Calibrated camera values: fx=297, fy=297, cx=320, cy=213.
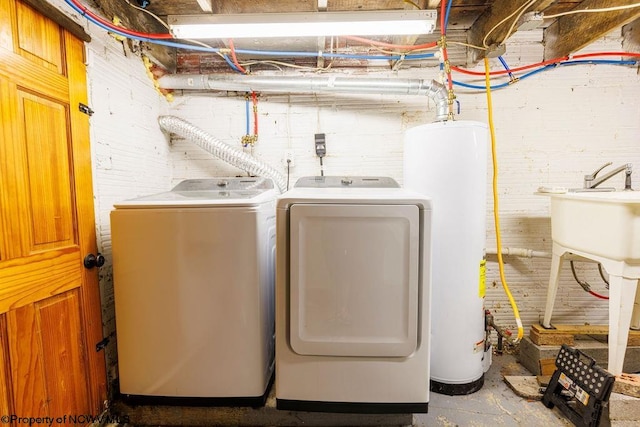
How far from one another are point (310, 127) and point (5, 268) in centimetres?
197

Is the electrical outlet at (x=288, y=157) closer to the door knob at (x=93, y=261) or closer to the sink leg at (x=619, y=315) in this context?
the door knob at (x=93, y=261)

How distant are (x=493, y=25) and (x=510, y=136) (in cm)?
86

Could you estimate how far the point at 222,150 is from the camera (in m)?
2.27

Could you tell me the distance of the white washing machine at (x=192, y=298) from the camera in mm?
1453

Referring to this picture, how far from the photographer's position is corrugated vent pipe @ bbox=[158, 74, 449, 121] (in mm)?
2195

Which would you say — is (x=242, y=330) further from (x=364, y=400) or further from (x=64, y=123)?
(x=64, y=123)

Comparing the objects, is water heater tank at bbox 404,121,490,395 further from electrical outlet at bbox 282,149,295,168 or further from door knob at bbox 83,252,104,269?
door knob at bbox 83,252,104,269

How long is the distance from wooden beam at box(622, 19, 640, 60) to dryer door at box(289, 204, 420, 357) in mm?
2567

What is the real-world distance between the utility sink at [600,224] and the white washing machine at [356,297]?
117 centimetres

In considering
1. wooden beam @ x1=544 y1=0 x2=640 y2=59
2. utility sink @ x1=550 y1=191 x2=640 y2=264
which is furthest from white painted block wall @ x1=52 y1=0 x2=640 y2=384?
utility sink @ x1=550 y1=191 x2=640 y2=264

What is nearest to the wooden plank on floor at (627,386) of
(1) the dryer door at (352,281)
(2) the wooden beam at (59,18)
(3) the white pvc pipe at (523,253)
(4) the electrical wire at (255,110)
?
(3) the white pvc pipe at (523,253)

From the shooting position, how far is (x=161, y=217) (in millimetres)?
1458

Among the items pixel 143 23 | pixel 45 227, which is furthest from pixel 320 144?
pixel 45 227

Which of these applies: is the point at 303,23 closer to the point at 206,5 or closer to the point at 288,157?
the point at 206,5
